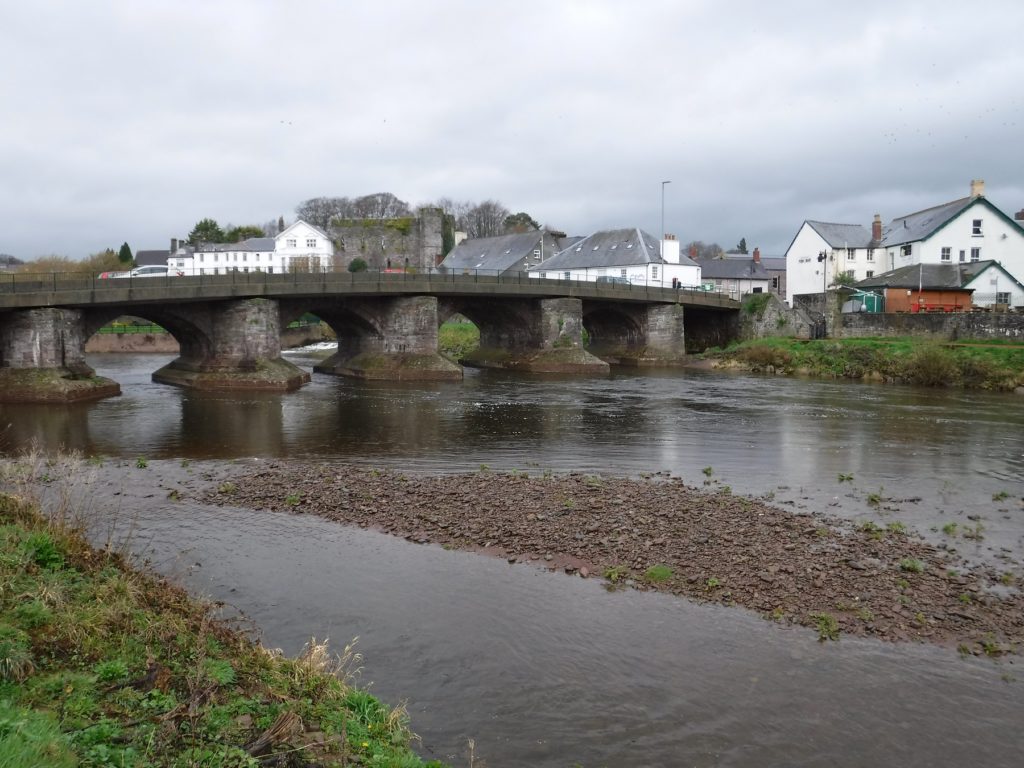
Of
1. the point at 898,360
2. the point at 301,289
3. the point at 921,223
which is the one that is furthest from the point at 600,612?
the point at 921,223

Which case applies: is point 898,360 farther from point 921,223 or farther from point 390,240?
point 390,240

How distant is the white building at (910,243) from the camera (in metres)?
61.3

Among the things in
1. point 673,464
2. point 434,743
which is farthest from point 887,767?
point 673,464

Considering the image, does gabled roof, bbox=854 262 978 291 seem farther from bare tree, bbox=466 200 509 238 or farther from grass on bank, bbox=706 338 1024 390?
bare tree, bbox=466 200 509 238

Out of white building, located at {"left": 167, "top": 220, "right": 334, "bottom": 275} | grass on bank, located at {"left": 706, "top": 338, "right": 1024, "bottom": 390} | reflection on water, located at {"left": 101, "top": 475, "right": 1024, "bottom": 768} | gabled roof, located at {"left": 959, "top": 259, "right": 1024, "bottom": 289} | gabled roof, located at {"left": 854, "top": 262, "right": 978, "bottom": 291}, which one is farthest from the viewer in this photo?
white building, located at {"left": 167, "top": 220, "right": 334, "bottom": 275}

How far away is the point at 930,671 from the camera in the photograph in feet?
30.9

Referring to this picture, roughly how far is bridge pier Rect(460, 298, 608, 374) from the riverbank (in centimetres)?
3481

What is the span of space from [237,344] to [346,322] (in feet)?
35.1

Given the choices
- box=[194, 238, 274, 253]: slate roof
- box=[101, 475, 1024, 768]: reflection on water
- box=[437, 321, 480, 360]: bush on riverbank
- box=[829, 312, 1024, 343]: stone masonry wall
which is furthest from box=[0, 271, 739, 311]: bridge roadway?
box=[194, 238, 274, 253]: slate roof

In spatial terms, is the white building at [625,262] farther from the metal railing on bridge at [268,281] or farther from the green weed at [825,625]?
the green weed at [825,625]

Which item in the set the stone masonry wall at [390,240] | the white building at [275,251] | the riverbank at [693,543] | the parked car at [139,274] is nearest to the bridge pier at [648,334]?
the parked car at [139,274]

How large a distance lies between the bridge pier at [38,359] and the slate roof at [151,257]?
80749 millimetres

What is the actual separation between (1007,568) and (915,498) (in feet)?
15.9

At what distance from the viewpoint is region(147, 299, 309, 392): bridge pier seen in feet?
132
